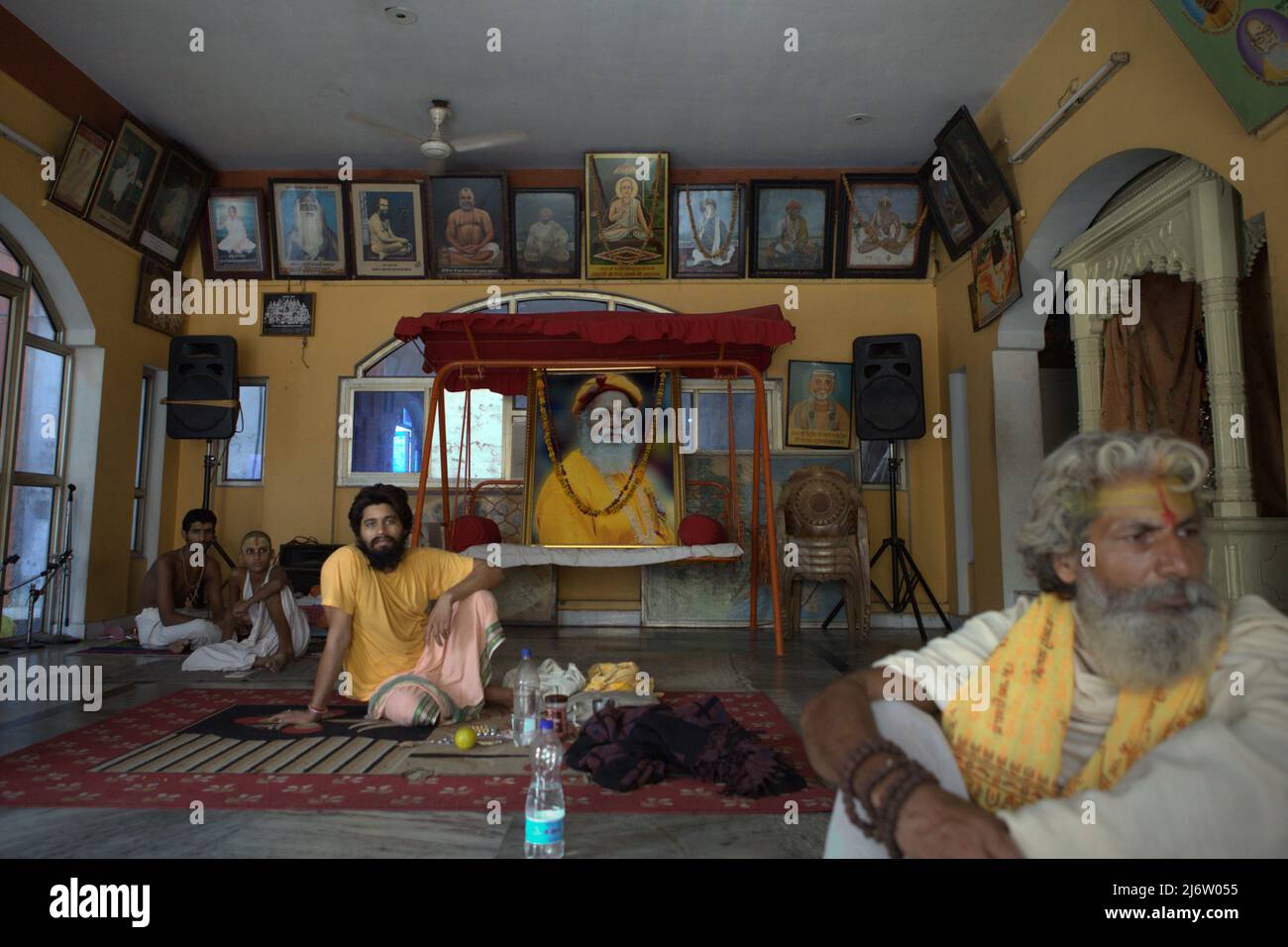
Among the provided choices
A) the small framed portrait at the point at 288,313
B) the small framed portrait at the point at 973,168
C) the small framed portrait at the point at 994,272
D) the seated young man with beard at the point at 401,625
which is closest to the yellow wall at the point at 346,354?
the small framed portrait at the point at 288,313

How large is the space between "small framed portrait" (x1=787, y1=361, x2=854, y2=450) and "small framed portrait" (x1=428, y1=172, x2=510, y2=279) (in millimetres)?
3055

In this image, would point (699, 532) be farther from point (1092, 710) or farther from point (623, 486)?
point (1092, 710)

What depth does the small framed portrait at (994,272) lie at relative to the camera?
5906 mm

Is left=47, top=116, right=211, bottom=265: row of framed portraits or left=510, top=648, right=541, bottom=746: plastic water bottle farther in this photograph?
left=47, top=116, right=211, bottom=265: row of framed portraits

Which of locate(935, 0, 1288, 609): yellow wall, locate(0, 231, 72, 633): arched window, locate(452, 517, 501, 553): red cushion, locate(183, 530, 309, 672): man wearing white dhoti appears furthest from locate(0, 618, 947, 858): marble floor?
locate(0, 231, 72, 633): arched window

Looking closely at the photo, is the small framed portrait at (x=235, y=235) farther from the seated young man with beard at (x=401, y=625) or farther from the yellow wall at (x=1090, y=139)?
the yellow wall at (x=1090, y=139)

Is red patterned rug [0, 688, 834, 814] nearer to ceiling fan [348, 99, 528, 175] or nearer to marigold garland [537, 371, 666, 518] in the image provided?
marigold garland [537, 371, 666, 518]

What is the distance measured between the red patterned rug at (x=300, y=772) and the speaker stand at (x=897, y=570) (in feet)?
11.3

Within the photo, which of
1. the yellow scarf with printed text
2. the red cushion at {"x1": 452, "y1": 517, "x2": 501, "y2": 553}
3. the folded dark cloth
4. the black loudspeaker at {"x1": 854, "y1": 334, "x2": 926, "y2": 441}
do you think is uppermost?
the black loudspeaker at {"x1": 854, "y1": 334, "x2": 926, "y2": 441}

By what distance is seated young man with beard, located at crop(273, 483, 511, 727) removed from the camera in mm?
3506

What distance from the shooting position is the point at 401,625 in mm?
3723

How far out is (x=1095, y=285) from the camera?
4902 mm

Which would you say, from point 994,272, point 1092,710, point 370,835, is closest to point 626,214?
point 994,272

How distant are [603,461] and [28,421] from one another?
4.60 m
